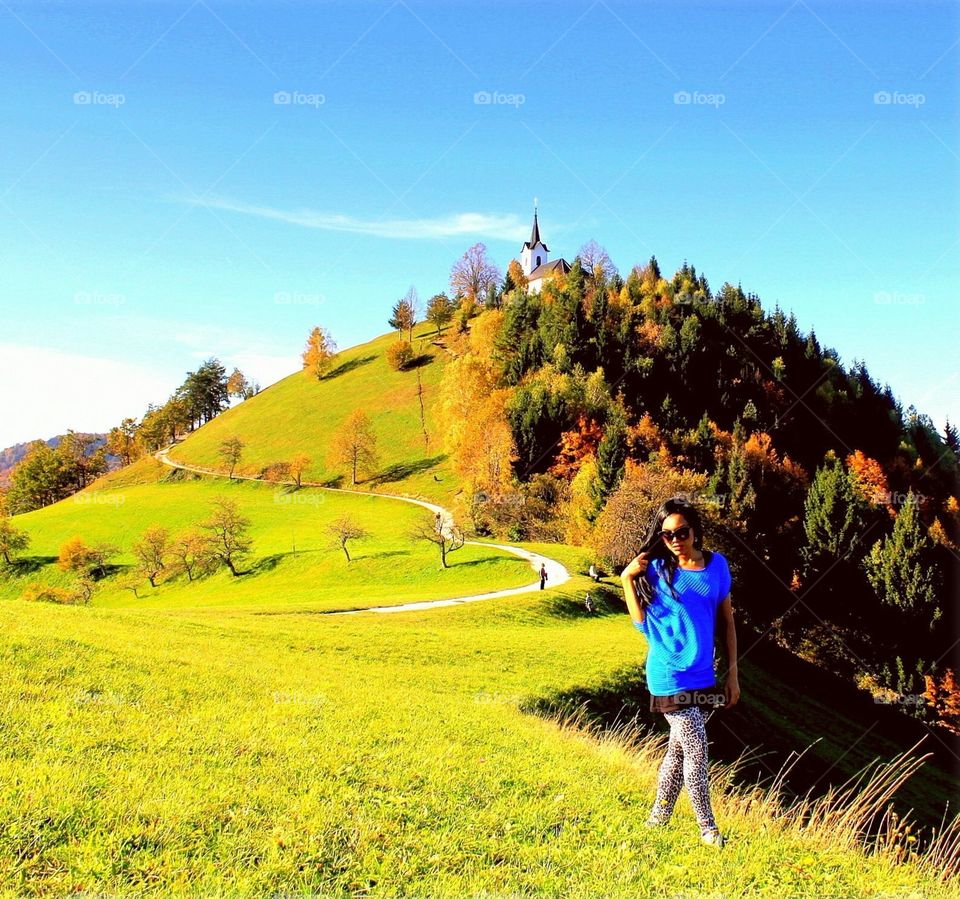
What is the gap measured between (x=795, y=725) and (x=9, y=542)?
83.8 metres

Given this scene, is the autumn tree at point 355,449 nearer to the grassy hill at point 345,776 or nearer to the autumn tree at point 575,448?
the autumn tree at point 575,448

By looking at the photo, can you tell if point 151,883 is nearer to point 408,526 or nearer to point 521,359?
point 408,526

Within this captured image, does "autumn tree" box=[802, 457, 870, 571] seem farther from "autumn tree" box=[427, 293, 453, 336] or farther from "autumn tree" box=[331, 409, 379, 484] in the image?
"autumn tree" box=[427, 293, 453, 336]

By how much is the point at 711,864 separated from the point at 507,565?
1665 inches

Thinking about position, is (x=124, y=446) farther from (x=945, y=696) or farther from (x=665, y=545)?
(x=665, y=545)

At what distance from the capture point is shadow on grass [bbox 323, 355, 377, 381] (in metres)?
147

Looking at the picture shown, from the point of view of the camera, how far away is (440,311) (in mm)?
151500

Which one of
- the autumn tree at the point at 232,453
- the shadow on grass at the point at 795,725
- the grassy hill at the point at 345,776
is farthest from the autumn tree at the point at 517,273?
the grassy hill at the point at 345,776

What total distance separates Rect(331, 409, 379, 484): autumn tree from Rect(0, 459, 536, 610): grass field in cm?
722

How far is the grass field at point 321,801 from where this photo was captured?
591cm

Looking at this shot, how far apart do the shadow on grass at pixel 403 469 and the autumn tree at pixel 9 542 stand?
4497 cm

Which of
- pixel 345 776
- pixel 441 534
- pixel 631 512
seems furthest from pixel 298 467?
pixel 345 776

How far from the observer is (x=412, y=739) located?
10.1 meters

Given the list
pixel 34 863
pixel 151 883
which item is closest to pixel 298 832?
pixel 151 883
